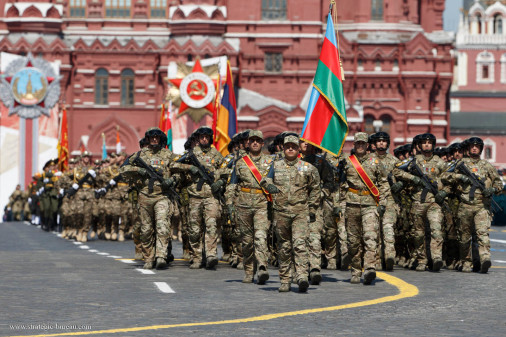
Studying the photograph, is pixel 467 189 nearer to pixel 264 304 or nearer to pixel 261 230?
pixel 261 230

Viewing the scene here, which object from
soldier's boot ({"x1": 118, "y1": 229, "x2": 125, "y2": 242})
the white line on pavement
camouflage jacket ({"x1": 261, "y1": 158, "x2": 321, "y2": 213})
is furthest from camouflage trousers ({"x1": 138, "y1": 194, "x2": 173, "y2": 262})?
soldier's boot ({"x1": 118, "y1": 229, "x2": 125, "y2": 242})

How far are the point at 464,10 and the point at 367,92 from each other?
238ft

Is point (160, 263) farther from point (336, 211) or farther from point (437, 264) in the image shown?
point (437, 264)

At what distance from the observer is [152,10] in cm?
6450

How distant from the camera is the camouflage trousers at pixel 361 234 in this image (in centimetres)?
1448

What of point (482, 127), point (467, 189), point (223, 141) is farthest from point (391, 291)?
point (482, 127)

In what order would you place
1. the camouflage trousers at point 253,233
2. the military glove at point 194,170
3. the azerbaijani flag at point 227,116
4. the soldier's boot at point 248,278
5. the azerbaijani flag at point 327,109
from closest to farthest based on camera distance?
the camouflage trousers at point 253,233, the soldier's boot at point 248,278, the azerbaijani flag at point 327,109, the military glove at point 194,170, the azerbaijani flag at point 227,116

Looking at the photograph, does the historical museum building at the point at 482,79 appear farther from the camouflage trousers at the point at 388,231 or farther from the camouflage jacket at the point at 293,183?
the camouflage jacket at the point at 293,183

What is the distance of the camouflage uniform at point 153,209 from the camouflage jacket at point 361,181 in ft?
9.31

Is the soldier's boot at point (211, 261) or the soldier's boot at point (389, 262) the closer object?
the soldier's boot at point (389, 262)

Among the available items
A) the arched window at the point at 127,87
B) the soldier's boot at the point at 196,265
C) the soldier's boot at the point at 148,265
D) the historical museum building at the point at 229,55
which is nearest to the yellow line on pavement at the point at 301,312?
the soldier's boot at the point at 196,265

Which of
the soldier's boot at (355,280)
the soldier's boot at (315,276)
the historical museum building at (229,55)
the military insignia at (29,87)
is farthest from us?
the historical museum building at (229,55)

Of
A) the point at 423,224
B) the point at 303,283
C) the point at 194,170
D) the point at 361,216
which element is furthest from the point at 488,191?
the point at 303,283

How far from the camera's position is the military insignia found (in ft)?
200
